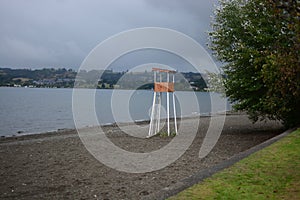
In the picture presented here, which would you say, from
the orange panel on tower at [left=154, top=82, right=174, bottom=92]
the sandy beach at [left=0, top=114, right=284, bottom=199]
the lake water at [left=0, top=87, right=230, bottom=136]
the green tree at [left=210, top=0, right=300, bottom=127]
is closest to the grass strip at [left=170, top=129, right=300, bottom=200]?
A: the sandy beach at [left=0, top=114, right=284, bottom=199]

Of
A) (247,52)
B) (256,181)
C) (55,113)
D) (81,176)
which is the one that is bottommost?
(55,113)

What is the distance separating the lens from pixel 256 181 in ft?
27.6

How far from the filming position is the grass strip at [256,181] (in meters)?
7.34

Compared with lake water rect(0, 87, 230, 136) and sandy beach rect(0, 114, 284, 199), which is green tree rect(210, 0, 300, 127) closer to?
sandy beach rect(0, 114, 284, 199)

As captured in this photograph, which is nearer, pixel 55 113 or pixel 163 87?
pixel 163 87

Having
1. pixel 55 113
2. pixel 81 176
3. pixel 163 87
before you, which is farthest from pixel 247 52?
pixel 55 113

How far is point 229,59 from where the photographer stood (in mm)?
21594

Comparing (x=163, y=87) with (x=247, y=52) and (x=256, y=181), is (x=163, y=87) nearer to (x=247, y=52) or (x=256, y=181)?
(x=247, y=52)

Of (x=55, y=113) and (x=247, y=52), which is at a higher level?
(x=247, y=52)

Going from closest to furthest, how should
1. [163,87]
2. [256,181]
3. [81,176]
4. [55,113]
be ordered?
1. [256,181]
2. [81,176]
3. [163,87]
4. [55,113]

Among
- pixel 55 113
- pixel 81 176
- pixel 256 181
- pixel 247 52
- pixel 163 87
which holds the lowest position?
pixel 55 113

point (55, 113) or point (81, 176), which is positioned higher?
point (81, 176)

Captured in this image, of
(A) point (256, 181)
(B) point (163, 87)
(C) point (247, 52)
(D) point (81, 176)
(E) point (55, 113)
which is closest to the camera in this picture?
(A) point (256, 181)

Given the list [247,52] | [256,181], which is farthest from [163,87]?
[256,181]
